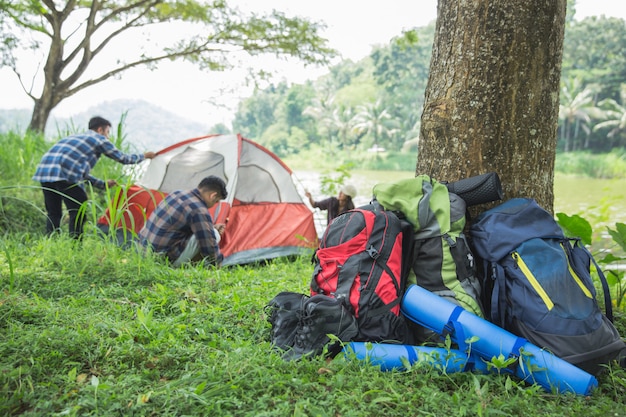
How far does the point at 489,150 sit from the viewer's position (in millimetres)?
2221

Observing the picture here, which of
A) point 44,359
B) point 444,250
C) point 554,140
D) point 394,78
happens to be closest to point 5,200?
point 44,359

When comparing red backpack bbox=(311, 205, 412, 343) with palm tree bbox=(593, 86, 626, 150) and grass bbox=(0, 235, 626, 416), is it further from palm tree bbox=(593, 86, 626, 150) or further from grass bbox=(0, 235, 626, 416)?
palm tree bbox=(593, 86, 626, 150)

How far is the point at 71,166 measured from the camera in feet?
13.3

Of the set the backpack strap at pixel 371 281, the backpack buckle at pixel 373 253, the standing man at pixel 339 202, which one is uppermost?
the backpack buckle at pixel 373 253

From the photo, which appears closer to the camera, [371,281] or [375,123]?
[371,281]

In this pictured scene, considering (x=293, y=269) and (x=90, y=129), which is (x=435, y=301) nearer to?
(x=293, y=269)

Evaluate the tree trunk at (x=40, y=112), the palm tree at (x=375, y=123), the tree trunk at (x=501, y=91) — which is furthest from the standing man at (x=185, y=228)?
the palm tree at (x=375, y=123)

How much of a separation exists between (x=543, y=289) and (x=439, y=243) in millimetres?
428

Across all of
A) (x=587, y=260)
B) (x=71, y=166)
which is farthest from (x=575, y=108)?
(x=587, y=260)

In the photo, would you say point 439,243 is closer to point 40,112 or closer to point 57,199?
point 57,199

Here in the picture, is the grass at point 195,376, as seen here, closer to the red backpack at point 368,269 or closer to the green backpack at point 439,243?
the red backpack at point 368,269

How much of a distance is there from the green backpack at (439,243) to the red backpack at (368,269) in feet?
0.19

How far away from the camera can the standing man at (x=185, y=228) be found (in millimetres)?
3473

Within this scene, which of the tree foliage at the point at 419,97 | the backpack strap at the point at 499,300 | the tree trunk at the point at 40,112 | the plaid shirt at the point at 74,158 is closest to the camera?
A: the backpack strap at the point at 499,300
